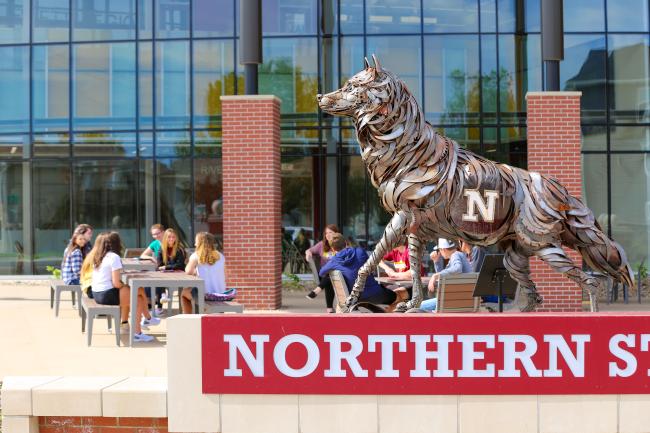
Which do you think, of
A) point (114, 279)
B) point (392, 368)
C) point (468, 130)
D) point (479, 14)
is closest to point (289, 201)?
point (468, 130)

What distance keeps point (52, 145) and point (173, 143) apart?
2940mm

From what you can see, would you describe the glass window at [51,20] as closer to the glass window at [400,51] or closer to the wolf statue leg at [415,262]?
the glass window at [400,51]

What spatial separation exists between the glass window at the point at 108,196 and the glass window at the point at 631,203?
11.0m

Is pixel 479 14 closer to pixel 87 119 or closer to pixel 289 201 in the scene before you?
pixel 289 201

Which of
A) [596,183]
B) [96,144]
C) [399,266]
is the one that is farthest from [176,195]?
[399,266]

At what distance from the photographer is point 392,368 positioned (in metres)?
5.79

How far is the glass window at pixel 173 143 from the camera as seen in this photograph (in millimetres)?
23312

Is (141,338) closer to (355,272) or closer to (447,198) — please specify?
(355,272)

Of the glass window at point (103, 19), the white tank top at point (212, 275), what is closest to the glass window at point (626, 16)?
the glass window at point (103, 19)

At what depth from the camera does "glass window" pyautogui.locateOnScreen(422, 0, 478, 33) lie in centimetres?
2270

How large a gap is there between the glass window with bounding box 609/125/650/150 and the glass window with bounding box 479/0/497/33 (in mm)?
3510

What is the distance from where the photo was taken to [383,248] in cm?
804

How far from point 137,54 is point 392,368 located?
19.0 meters

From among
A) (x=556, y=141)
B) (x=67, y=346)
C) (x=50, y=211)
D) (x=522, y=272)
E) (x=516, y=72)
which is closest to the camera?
(x=522, y=272)
